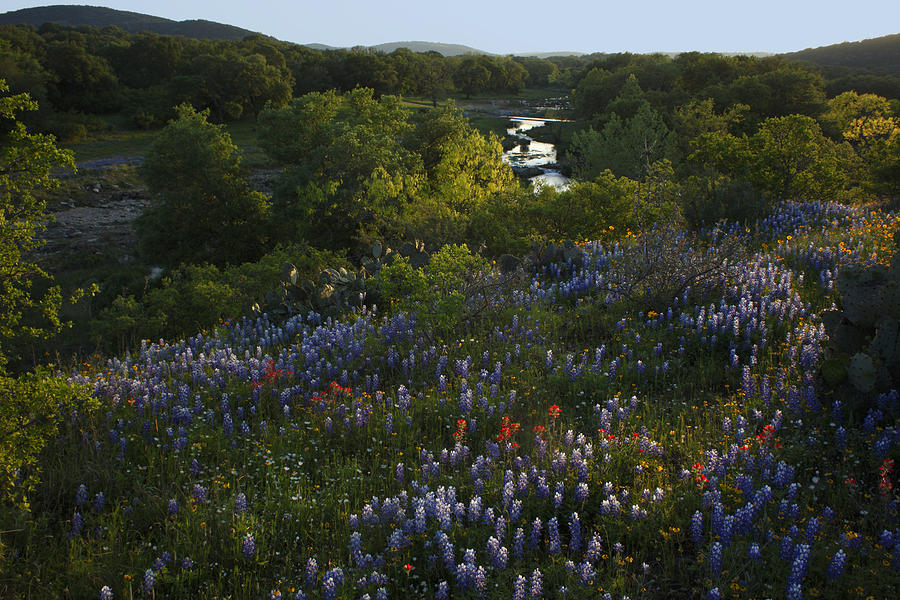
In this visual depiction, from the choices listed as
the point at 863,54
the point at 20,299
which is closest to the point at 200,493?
the point at 20,299

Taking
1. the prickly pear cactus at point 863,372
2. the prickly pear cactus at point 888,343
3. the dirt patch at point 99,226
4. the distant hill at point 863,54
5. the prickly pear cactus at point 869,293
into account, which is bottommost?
the dirt patch at point 99,226

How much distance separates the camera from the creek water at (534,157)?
50.8 m

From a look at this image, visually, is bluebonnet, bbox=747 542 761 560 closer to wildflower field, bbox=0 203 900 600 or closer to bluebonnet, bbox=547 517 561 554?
wildflower field, bbox=0 203 900 600

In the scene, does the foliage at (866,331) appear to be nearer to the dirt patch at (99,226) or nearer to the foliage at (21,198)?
the foliage at (21,198)

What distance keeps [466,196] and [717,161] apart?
11170mm

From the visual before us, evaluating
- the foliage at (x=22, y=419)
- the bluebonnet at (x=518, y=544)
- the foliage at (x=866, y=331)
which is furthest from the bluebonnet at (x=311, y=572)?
the foliage at (x=866, y=331)

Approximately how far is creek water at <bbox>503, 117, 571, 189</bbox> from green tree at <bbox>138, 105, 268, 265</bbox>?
21866mm

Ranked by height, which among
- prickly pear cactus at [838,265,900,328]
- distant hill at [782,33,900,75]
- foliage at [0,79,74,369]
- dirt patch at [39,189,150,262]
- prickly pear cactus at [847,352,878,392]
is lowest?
dirt patch at [39,189,150,262]

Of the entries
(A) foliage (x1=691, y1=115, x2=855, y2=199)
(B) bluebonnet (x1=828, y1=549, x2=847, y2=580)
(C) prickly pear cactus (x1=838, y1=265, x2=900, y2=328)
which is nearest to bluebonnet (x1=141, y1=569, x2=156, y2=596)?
(B) bluebonnet (x1=828, y1=549, x2=847, y2=580)

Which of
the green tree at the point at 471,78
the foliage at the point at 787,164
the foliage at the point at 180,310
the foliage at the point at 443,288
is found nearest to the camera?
the foliage at the point at 443,288

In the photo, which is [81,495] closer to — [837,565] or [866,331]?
[837,565]

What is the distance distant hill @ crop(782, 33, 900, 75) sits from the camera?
115188 millimetres

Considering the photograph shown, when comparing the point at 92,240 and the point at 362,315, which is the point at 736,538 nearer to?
the point at 362,315

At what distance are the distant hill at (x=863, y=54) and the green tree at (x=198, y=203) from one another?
121 m
